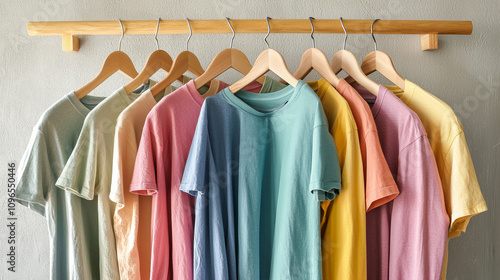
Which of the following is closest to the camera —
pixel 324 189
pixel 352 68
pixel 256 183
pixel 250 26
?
pixel 324 189

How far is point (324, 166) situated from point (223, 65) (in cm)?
40

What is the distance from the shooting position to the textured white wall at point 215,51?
4.91ft

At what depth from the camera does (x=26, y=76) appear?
59.6 inches

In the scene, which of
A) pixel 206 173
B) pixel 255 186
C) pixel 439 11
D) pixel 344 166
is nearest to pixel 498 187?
pixel 439 11

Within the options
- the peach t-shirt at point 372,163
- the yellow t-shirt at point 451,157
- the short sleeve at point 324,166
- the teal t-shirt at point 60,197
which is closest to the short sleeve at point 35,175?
the teal t-shirt at point 60,197

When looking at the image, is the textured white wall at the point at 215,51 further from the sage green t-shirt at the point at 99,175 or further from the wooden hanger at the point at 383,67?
the sage green t-shirt at the point at 99,175

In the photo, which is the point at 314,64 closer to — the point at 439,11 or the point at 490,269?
the point at 439,11

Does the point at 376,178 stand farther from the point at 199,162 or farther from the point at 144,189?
the point at 144,189

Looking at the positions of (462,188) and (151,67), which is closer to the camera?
(462,188)

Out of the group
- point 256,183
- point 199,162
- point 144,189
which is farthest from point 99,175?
point 256,183

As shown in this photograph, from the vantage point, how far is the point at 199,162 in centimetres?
101

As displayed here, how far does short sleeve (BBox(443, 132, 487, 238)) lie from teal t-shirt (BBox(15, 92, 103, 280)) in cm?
87

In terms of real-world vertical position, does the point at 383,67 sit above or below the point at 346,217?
above

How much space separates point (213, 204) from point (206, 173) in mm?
76
